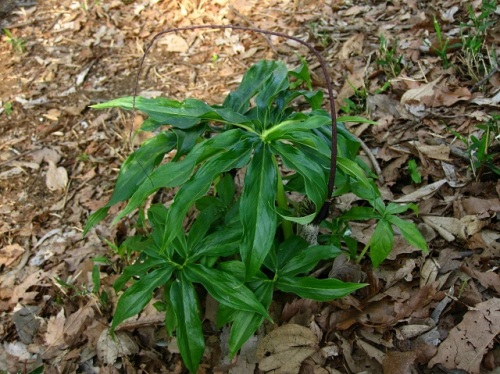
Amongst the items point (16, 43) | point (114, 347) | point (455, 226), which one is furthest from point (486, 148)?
point (16, 43)

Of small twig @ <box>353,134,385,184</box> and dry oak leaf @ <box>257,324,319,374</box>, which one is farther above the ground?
small twig @ <box>353,134,385,184</box>

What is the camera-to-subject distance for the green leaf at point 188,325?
165 cm

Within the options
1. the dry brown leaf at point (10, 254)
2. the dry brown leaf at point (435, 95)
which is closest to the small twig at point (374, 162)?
the dry brown leaf at point (435, 95)

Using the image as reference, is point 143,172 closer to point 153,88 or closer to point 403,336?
point 403,336

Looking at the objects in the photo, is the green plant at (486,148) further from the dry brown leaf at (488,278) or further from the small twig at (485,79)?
the dry brown leaf at (488,278)

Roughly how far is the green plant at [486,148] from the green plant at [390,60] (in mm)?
707

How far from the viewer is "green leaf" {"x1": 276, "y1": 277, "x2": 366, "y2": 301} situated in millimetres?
1632

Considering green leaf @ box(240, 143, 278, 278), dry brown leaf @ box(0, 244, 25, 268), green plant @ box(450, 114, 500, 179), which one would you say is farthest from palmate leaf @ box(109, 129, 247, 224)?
dry brown leaf @ box(0, 244, 25, 268)

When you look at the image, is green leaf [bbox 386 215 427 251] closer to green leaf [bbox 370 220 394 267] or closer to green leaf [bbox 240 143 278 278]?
green leaf [bbox 370 220 394 267]

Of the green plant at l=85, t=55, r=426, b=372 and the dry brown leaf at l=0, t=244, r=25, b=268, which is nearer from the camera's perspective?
the green plant at l=85, t=55, r=426, b=372

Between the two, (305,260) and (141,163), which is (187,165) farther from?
(305,260)

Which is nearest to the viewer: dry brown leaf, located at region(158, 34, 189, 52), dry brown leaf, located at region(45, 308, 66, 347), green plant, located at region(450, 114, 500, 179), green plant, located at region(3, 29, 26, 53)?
green plant, located at region(450, 114, 500, 179)

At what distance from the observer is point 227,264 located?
67.9 inches

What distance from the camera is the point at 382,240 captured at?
1690 mm
